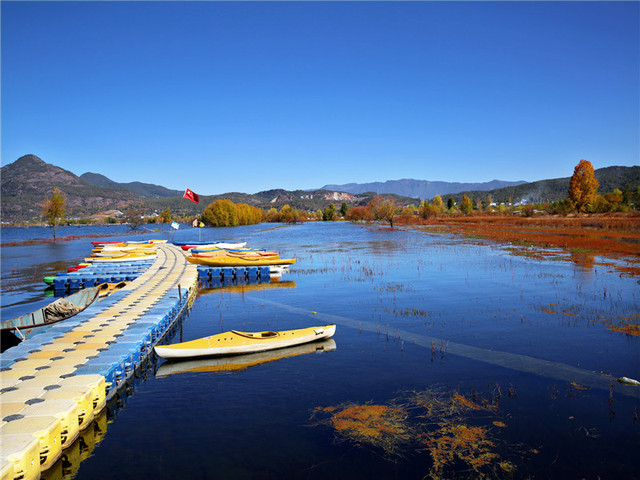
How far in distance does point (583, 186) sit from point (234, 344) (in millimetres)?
126521

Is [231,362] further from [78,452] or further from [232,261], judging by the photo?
[232,261]

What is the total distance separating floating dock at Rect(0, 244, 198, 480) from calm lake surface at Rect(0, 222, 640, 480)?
2.99ft

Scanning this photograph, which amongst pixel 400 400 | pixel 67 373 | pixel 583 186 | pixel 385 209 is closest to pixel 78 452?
pixel 67 373

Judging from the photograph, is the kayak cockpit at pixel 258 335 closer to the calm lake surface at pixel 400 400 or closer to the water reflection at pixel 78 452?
the calm lake surface at pixel 400 400

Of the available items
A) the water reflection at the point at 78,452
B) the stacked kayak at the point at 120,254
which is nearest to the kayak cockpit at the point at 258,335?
the water reflection at the point at 78,452

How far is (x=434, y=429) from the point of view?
38.8ft

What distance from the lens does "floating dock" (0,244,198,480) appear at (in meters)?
9.20

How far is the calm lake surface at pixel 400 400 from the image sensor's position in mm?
10422

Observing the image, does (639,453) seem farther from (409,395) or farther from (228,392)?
(228,392)

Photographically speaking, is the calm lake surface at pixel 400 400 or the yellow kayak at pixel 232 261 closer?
the calm lake surface at pixel 400 400

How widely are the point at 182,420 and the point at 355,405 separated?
5477 millimetres

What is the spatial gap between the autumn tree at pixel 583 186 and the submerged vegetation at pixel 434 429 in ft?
405

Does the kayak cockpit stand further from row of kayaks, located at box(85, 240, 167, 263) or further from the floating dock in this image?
row of kayaks, located at box(85, 240, 167, 263)

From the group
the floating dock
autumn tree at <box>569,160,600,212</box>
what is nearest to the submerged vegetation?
the floating dock
